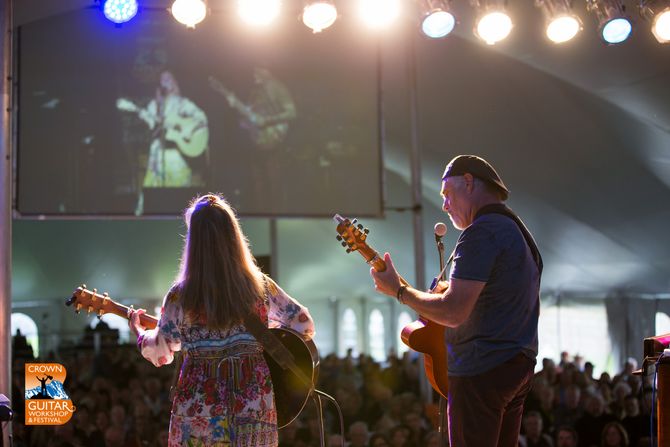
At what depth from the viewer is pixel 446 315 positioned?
8.57ft

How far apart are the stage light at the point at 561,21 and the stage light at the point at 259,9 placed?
5.78ft

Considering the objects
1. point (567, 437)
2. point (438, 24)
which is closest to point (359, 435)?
point (567, 437)

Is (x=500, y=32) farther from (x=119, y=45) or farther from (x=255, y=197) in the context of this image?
(x=119, y=45)

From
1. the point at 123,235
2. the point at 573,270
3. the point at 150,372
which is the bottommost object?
the point at 150,372

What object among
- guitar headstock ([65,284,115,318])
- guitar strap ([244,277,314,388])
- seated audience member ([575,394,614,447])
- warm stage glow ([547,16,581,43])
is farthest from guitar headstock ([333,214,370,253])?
seated audience member ([575,394,614,447])

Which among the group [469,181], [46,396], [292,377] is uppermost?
[469,181]

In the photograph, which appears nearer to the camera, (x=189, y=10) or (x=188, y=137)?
(x=189, y=10)

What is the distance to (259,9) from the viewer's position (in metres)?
5.06

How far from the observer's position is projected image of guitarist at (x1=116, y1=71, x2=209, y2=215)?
697cm

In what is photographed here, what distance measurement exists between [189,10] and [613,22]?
2705mm

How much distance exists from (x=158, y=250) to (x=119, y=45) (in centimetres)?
596

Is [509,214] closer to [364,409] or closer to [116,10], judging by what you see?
[116,10]

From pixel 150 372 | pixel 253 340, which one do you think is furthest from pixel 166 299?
pixel 150 372

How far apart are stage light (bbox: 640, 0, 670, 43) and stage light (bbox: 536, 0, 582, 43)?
1.44ft
